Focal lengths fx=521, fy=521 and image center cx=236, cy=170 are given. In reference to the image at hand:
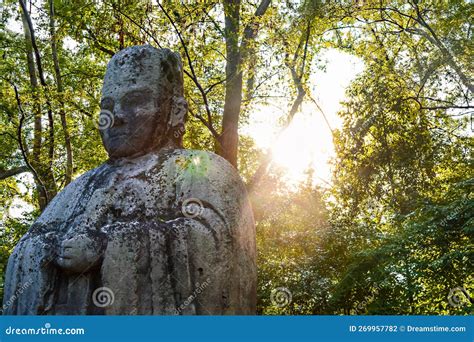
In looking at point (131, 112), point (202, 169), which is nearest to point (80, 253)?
point (202, 169)

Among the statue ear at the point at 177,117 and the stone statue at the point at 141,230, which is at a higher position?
the statue ear at the point at 177,117

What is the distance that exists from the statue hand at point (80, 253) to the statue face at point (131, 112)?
3.31ft

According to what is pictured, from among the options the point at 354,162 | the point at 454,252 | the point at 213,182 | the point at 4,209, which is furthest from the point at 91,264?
the point at 4,209

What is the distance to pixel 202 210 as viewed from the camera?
13.5 ft

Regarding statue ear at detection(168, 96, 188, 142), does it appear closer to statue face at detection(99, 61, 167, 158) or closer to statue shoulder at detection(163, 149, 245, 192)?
statue face at detection(99, 61, 167, 158)

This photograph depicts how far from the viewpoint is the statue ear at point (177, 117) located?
4.81m

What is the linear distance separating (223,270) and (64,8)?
36.8 ft

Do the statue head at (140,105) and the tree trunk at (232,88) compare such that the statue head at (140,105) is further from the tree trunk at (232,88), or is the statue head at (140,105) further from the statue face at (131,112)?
the tree trunk at (232,88)

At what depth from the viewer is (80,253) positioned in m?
3.84

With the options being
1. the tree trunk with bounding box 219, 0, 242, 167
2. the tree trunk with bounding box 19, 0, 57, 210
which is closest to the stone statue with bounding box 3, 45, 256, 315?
the tree trunk with bounding box 219, 0, 242, 167

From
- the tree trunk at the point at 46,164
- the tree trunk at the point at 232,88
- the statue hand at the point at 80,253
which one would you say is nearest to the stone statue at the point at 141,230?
the statue hand at the point at 80,253

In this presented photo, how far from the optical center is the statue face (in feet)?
14.9

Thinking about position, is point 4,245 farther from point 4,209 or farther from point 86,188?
point 86,188

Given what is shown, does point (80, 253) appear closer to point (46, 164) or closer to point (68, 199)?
point (68, 199)
